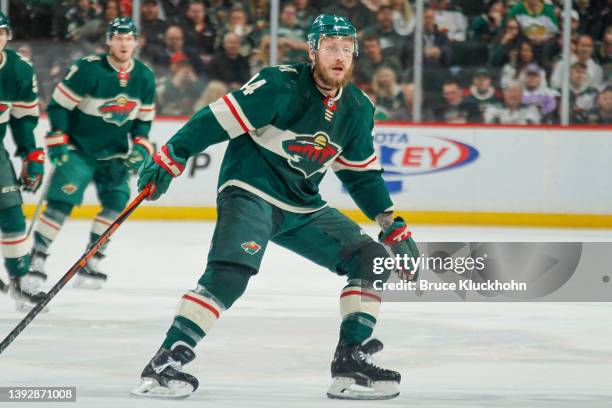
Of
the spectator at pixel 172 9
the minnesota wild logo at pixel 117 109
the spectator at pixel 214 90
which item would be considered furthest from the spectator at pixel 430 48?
the minnesota wild logo at pixel 117 109

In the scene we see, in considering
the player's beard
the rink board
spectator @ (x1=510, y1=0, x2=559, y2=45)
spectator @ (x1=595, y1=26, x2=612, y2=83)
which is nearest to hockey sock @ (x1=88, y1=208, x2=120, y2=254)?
the player's beard

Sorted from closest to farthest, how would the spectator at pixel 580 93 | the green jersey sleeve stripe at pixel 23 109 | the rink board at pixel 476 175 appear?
the green jersey sleeve stripe at pixel 23 109, the rink board at pixel 476 175, the spectator at pixel 580 93

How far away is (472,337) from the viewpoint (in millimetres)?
4844

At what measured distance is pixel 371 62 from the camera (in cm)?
977

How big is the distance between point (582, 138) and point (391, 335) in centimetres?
508

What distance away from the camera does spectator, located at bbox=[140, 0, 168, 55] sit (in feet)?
32.4

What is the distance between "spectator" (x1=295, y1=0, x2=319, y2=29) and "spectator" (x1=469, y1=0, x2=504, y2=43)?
1357 mm

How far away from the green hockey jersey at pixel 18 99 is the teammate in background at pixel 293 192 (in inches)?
77.5

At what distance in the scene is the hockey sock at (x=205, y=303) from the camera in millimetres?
3457

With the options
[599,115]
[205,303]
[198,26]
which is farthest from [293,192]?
[198,26]

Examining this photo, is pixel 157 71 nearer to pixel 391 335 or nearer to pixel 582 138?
pixel 582 138

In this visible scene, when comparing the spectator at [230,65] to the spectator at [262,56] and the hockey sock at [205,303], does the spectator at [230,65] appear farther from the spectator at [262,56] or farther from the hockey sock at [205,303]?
the hockey sock at [205,303]

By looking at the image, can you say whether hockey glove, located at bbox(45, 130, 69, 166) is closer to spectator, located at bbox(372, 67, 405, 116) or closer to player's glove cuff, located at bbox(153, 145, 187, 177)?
player's glove cuff, located at bbox(153, 145, 187, 177)

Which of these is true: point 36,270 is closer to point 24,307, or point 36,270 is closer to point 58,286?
point 24,307
